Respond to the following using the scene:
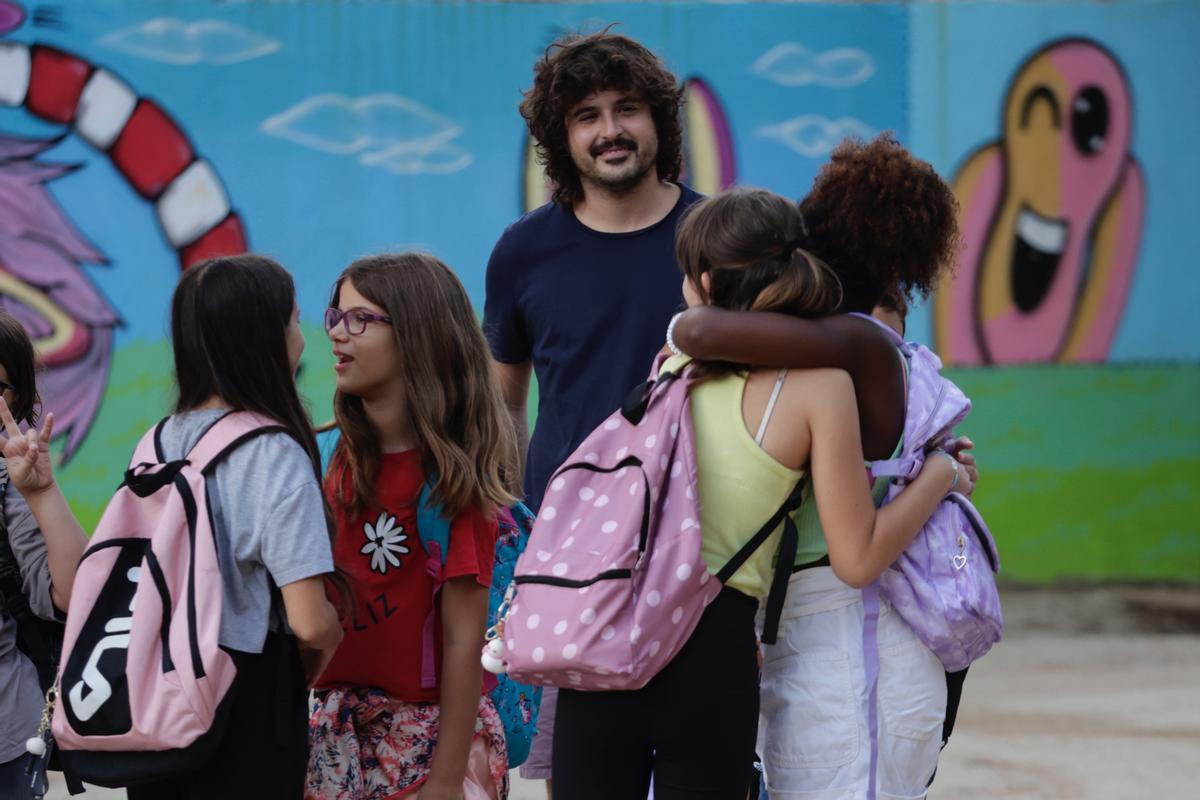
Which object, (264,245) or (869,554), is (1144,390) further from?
(869,554)

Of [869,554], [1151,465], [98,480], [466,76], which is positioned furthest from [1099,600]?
[869,554]

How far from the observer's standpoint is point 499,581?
10.0ft

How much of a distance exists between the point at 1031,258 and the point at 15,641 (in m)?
6.61

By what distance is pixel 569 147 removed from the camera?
3.64 m

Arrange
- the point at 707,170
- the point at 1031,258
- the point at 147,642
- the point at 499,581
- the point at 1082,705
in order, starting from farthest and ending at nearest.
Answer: the point at 1031,258, the point at 707,170, the point at 1082,705, the point at 499,581, the point at 147,642

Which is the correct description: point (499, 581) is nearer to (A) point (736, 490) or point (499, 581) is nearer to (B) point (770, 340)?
(A) point (736, 490)

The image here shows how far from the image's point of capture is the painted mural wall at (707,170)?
7.56 meters

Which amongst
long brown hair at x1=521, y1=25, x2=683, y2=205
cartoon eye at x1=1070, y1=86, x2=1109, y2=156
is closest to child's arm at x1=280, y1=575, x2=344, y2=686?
long brown hair at x1=521, y1=25, x2=683, y2=205

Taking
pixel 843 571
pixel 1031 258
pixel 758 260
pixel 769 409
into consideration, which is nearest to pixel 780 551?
pixel 843 571

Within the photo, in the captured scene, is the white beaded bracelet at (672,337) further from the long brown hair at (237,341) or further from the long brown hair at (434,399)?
the long brown hair at (237,341)

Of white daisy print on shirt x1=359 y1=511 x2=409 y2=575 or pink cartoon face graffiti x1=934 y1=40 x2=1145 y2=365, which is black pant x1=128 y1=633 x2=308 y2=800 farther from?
pink cartoon face graffiti x1=934 y1=40 x2=1145 y2=365

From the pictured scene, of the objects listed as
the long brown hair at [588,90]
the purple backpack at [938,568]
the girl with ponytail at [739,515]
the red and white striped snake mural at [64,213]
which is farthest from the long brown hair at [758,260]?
the red and white striped snake mural at [64,213]

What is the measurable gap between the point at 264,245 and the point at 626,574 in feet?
18.8

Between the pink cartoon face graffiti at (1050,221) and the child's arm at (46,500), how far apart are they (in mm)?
6231
